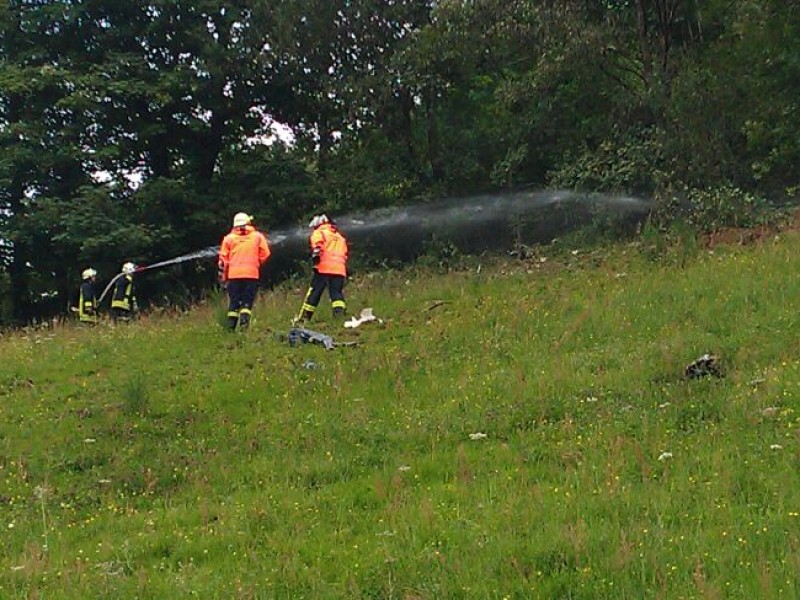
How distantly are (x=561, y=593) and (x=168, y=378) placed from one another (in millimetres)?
6772

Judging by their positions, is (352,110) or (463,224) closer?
(352,110)

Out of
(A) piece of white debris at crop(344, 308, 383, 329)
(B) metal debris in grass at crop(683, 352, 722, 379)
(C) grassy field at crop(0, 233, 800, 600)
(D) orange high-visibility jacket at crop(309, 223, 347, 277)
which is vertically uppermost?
(D) orange high-visibility jacket at crop(309, 223, 347, 277)

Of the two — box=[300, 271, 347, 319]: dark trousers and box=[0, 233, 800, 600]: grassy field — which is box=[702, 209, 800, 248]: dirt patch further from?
box=[300, 271, 347, 319]: dark trousers

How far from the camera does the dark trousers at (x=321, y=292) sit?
12.9 m

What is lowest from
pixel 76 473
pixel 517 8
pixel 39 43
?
pixel 76 473

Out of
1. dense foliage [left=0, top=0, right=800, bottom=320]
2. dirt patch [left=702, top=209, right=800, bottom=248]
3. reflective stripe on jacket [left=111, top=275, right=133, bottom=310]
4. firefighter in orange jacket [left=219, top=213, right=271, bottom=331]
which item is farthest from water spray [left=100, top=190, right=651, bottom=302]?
firefighter in orange jacket [left=219, top=213, right=271, bottom=331]

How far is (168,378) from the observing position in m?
10.2

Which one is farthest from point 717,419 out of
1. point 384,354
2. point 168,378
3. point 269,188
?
point 269,188

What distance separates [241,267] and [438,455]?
6413 mm

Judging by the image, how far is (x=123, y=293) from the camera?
18375 mm

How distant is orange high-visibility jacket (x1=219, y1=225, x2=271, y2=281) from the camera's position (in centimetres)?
1246

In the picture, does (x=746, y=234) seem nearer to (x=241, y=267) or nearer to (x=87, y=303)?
(x=241, y=267)

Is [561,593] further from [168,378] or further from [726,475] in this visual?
[168,378]

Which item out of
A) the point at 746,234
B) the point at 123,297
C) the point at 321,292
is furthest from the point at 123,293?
the point at 746,234
